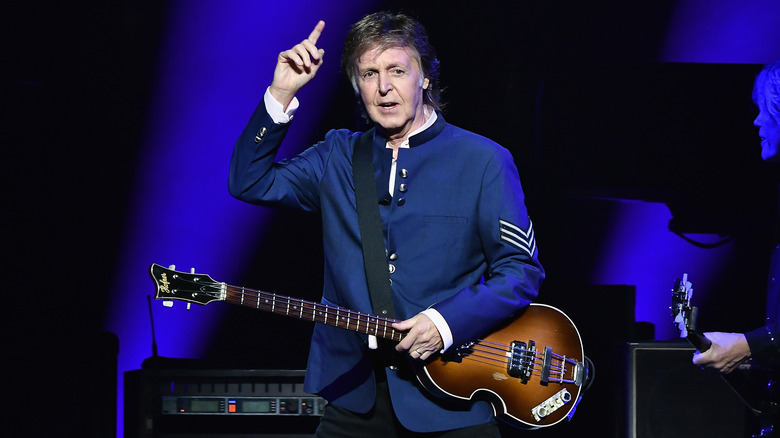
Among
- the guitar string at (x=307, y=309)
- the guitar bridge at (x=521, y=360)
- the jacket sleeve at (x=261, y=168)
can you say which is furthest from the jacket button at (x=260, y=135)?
the guitar bridge at (x=521, y=360)

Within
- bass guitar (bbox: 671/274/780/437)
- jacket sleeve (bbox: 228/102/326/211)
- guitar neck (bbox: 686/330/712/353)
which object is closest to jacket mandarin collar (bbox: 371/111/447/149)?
jacket sleeve (bbox: 228/102/326/211)

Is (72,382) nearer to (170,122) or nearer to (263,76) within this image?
(170,122)

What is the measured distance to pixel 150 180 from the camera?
15.6ft

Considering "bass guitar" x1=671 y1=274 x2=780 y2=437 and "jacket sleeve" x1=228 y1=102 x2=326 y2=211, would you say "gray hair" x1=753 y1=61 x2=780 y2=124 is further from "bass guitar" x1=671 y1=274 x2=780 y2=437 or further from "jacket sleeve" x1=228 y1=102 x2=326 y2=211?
"jacket sleeve" x1=228 y1=102 x2=326 y2=211

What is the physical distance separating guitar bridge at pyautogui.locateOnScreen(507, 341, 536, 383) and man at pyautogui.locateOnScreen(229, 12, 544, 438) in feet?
0.44

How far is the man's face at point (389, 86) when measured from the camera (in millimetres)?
2752

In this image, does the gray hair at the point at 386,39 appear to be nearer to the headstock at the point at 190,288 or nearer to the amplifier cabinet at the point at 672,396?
the headstock at the point at 190,288

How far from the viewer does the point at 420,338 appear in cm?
250

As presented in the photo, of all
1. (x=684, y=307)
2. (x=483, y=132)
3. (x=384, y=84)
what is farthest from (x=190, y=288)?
(x=483, y=132)

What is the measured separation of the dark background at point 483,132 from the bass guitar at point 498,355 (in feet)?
6.15

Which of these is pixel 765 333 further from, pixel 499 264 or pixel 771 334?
pixel 499 264

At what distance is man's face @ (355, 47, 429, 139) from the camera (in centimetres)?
275

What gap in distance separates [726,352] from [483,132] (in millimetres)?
1806

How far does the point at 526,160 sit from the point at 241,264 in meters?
1.59
